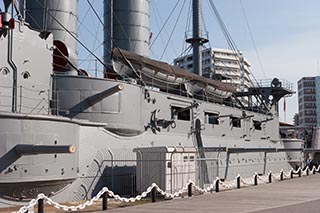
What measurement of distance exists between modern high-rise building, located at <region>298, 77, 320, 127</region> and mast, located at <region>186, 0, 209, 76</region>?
110 m

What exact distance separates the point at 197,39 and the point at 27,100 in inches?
777

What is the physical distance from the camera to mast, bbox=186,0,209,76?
3272cm

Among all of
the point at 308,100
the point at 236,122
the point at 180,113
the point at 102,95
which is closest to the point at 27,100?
the point at 102,95

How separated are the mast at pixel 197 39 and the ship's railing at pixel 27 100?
18.2m

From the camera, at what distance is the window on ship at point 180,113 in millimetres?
21594

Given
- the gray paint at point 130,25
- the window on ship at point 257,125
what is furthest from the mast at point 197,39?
the gray paint at point 130,25

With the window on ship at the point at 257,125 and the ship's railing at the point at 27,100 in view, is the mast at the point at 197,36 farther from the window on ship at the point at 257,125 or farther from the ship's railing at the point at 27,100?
the ship's railing at the point at 27,100

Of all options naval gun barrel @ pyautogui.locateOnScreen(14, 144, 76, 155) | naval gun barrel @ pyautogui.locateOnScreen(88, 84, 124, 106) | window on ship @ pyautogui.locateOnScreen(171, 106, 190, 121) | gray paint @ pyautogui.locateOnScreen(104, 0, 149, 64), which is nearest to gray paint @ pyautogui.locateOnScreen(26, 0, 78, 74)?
naval gun barrel @ pyautogui.locateOnScreen(88, 84, 124, 106)

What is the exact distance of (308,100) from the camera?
144 m

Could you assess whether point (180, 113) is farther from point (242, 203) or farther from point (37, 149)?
point (37, 149)

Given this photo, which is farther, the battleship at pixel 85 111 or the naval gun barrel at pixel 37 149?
the battleship at pixel 85 111

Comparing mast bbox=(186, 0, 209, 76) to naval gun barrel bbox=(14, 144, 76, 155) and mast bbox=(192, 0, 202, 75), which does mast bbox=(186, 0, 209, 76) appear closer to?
mast bbox=(192, 0, 202, 75)

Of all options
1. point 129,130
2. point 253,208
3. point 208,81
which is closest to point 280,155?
point 208,81

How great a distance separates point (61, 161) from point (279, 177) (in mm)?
18126
